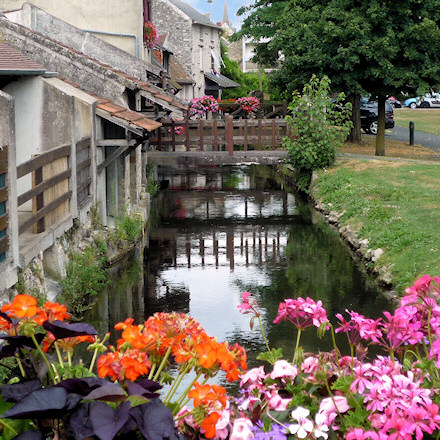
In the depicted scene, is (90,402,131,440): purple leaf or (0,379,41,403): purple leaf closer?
(90,402,131,440): purple leaf

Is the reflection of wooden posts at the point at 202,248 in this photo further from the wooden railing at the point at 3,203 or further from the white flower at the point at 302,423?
the white flower at the point at 302,423

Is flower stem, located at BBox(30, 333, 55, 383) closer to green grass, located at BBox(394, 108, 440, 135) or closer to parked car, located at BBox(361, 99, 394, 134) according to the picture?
parked car, located at BBox(361, 99, 394, 134)

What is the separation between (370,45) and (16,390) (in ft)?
81.2

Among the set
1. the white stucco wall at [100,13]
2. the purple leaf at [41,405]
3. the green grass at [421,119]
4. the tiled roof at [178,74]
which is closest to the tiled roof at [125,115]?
the white stucco wall at [100,13]

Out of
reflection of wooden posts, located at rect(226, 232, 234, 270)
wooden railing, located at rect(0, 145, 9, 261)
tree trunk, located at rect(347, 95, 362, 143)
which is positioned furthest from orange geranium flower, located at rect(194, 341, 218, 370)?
tree trunk, located at rect(347, 95, 362, 143)

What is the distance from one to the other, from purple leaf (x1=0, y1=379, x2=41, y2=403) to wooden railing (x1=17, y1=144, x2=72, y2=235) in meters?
6.14

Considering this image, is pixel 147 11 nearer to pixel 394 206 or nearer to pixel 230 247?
pixel 230 247

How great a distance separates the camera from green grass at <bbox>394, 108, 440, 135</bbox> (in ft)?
149

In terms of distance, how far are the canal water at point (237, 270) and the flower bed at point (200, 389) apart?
17.0ft

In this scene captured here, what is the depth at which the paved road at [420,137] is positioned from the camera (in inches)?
1382

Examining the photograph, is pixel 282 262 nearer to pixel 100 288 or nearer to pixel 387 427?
pixel 100 288

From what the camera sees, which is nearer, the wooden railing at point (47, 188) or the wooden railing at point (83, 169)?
the wooden railing at point (47, 188)

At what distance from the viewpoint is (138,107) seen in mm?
19766

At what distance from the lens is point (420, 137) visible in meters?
39.3
